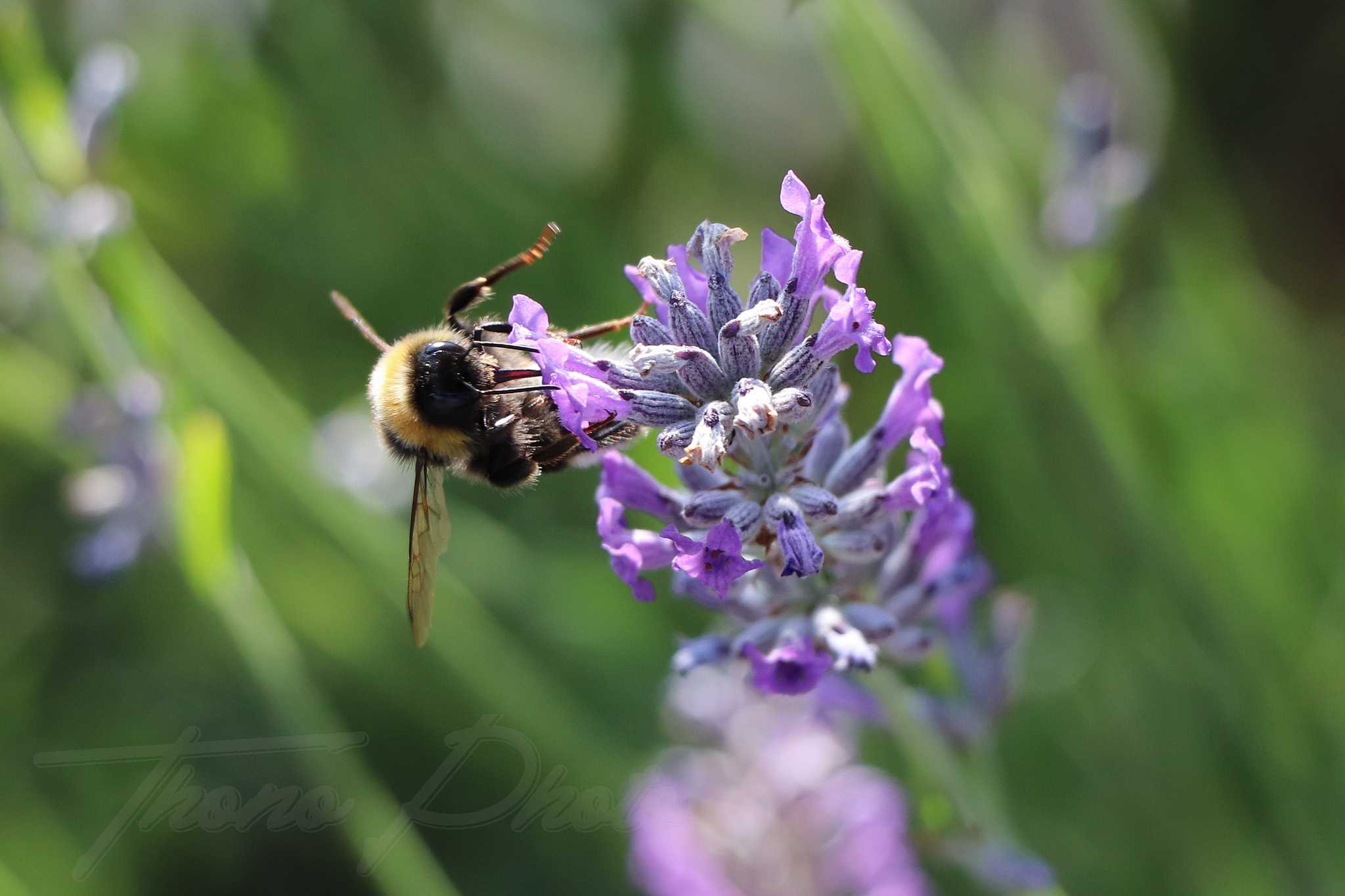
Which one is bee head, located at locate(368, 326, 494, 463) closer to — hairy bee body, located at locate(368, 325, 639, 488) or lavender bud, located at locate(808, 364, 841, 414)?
hairy bee body, located at locate(368, 325, 639, 488)

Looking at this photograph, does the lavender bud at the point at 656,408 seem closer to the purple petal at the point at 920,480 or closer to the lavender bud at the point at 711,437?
the lavender bud at the point at 711,437

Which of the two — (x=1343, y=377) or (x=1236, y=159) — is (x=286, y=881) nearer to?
(x=1343, y=377)

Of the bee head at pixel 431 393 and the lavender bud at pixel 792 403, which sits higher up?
the bee head at pixel 431 393

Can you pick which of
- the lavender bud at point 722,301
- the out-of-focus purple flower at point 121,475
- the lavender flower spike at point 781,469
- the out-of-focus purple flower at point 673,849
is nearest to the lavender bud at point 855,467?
the lavender flower spike at point 781,469

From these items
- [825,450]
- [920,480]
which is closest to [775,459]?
[825,450]

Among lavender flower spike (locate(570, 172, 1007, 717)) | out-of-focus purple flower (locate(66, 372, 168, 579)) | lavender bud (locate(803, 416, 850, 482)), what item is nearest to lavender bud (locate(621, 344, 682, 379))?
lavender flower spike (locate(570, 172, 1007, 717))

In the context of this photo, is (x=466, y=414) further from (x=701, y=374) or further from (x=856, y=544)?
(x=856, y=544)
